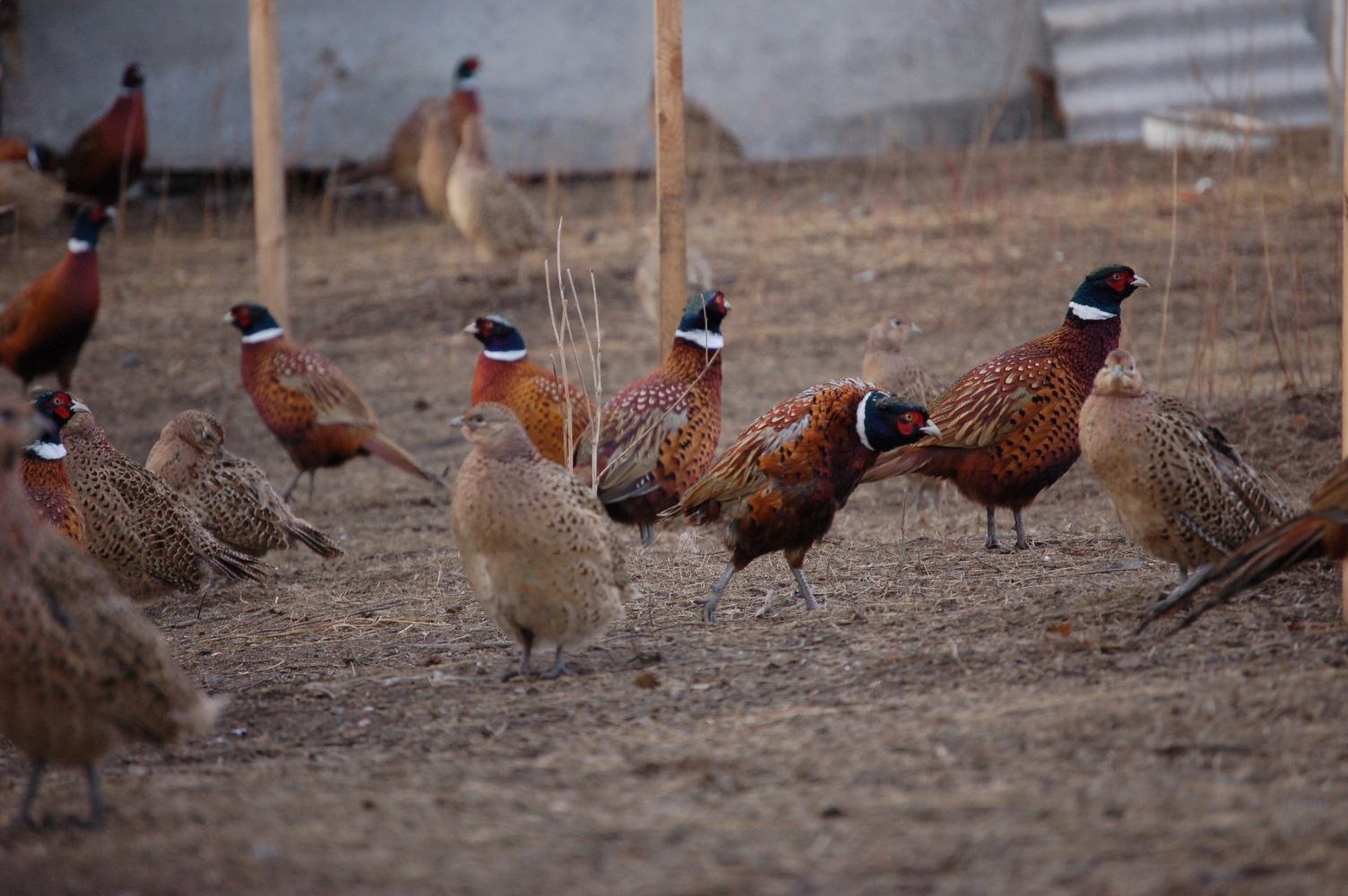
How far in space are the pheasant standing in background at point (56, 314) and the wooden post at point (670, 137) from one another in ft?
13.1

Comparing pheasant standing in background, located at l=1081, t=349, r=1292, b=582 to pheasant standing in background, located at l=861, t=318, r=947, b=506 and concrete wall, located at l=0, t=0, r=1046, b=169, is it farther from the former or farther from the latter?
concrete wall, located at l=0, t=0, r=1046, b=169

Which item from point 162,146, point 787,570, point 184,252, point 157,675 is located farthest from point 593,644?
point 162,146

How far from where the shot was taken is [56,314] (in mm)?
8219

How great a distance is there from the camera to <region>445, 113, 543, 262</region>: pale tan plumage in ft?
34.8

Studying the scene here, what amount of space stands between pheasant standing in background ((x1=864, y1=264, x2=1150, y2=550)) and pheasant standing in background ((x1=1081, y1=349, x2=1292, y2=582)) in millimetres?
933

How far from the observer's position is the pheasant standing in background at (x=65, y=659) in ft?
9.87

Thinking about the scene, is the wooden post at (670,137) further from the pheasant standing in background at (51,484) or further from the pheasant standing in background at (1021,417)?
the pheasant standing in background at (51,484)

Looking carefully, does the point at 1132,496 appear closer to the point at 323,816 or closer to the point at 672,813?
the point at 672,813

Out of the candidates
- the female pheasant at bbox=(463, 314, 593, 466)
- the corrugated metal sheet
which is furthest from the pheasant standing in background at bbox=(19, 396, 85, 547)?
the corrugated metal sheet

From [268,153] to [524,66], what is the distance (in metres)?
5.38

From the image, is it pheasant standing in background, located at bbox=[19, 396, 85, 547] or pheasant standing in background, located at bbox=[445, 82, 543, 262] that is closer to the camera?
pheasant standing in background, located at bbox=[19, 396, 85, 547]

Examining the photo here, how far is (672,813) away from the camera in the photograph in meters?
2.84

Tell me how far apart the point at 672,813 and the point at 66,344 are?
6629 millimetres

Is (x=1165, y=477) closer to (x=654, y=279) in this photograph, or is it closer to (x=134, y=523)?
(x=134, y=523)
